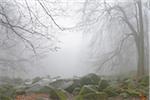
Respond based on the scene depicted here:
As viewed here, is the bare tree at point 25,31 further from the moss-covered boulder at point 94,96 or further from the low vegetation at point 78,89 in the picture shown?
the moss-covered boulder at point 94,96

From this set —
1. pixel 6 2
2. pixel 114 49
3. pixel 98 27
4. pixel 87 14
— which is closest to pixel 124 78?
pixel 114 49

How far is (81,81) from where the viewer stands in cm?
454

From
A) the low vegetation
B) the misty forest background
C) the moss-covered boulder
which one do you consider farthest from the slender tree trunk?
the moss-covered boulder

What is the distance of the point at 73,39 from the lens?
199 inches

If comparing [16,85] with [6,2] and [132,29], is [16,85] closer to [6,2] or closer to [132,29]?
[6,2]

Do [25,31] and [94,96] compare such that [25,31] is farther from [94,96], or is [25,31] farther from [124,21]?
[124,21]

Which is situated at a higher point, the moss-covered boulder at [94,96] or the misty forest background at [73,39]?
the misty forest background at [73,39]

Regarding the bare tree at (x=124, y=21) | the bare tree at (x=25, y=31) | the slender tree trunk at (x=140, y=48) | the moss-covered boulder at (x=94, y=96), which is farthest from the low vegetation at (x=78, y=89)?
the bare tree at (x=124, y=21)

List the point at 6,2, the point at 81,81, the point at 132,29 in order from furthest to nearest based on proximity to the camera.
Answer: the point at 132,29, the point at 81,81, the point at 6,2

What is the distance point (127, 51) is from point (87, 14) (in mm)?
1205

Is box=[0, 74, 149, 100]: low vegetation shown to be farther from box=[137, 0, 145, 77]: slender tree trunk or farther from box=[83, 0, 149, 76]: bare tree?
box=[83, 0, 149, 76]: bare tree

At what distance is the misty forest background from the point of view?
420cm

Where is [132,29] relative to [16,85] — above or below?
above

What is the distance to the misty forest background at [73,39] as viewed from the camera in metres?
4.20
